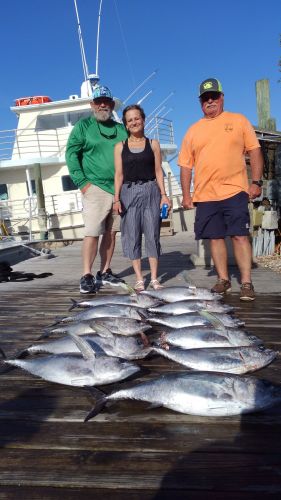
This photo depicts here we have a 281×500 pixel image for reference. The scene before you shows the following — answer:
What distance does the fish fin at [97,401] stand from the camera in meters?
1.89

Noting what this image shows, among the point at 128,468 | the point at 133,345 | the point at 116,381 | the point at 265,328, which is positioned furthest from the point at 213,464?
the point at 265,328

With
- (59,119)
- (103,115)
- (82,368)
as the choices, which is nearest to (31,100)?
(59,119)

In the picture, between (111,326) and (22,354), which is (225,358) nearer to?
(111,326)

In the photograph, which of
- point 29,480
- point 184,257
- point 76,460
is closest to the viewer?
point 29,480

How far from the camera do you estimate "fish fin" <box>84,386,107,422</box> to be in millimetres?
1886

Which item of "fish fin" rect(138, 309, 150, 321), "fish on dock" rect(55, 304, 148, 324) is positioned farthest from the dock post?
"fish fin" rect(138, 309, 150, 321)

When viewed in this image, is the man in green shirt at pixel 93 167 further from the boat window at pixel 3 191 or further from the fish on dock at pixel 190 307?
the boat window at pixel 3 191

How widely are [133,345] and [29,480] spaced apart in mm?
Answer: 1240

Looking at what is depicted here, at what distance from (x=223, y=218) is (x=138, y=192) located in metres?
0.90

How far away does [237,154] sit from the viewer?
4.09 metres

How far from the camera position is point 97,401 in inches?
78.2

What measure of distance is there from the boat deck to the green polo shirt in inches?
108

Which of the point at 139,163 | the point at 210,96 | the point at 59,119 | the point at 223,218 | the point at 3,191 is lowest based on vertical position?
the point at 223,218

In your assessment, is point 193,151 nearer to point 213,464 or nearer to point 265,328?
point 265,328
